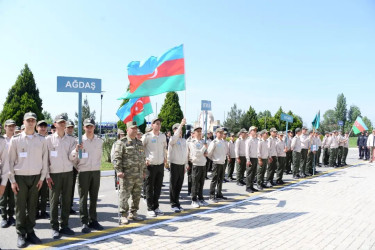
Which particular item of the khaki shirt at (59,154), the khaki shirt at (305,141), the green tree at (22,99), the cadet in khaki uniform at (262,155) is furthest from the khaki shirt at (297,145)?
the green tree at (22,99)

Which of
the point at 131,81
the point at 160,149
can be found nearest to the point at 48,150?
the point at 160,149

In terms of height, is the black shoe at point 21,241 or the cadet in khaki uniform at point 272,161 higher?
the cadet in khaki uniform at point 272,161

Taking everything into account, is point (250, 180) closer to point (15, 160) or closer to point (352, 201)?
point (352, 201)

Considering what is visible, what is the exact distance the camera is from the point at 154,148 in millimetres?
6852

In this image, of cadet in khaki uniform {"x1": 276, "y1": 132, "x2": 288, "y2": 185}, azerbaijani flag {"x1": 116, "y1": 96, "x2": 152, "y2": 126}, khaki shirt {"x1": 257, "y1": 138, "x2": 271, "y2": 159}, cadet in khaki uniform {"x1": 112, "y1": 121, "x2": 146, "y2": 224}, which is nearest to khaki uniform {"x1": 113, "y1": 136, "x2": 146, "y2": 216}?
cadet in khaki uniform {"x1": 112, "y1": 121, "x2": 146, "y2": 224}

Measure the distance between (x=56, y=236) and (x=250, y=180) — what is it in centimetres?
628

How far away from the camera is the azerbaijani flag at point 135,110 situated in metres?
9.67

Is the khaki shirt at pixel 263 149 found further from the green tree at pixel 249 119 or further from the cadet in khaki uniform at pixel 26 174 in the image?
the green tree at pixel 249 119

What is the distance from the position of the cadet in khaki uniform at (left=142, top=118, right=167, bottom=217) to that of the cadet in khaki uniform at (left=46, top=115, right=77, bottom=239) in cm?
175

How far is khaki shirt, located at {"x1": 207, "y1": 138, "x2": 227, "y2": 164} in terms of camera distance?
8344mm

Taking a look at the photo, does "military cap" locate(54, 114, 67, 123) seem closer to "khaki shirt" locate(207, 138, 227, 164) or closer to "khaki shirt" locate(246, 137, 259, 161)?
"khaki shirt" locate(207, 138, 227, 164)

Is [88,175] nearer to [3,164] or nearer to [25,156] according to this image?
[25,156]

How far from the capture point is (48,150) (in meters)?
5.45

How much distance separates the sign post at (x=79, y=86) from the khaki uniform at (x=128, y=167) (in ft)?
2.93
